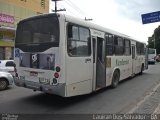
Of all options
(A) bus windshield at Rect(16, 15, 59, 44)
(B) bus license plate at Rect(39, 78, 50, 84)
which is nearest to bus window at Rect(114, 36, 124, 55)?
(A) bus windshield at Rect(16, 15, 59, 44)

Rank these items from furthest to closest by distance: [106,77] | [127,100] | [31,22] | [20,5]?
[20,5], [106,77], [127,100], [31,22]

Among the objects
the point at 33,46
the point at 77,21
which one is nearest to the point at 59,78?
the point at 33,46

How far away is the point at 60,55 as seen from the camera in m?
7.34

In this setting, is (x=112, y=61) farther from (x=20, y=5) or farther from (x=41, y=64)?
(x=20, y=5)

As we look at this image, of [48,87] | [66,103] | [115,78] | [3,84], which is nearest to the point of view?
[48,87]

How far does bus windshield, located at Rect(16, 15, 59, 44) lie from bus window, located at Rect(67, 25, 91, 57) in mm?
506

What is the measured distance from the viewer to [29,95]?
968cm

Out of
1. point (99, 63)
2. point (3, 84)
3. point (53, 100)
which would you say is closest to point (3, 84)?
point (3, 84)

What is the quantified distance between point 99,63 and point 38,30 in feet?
10.2

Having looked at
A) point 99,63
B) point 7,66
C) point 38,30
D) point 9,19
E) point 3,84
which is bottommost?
point 3,84

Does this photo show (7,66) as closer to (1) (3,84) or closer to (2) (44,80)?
(1) (3,84)

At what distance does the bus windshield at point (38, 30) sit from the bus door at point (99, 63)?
2112 mm

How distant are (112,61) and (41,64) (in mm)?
4550

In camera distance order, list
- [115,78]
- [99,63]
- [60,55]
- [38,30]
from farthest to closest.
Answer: [115,78], [99,63], [38,30], [60,55]
